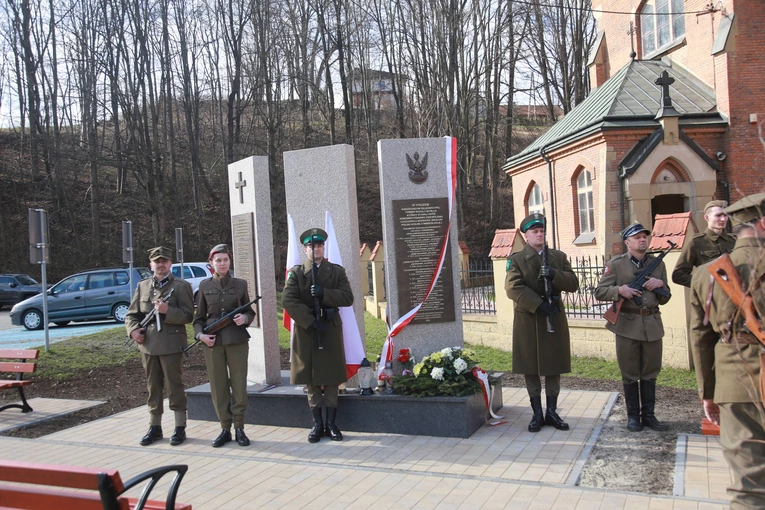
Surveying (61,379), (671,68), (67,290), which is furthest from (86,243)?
(671,68)

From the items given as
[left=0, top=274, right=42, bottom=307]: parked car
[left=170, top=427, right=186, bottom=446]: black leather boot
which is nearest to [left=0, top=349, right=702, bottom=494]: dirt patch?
[left=170, top=427, right=186, bottom=446]: black leather boot

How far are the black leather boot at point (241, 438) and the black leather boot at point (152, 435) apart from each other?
94 cm

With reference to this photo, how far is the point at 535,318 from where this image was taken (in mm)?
6496

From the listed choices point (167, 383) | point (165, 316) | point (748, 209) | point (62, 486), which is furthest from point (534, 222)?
point (62, 486)

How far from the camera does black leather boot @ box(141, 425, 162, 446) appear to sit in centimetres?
675

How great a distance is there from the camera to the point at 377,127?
137 feet

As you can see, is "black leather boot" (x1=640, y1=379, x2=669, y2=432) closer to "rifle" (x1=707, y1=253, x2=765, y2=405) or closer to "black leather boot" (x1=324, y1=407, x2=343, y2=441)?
"black leather boot" (x1=324, y1=407, x2=343, y2=441)

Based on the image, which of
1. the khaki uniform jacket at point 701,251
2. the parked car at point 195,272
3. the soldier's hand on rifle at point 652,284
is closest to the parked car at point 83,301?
the parked car at point 195,272

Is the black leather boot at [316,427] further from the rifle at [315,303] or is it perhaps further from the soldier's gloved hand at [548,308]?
the soldier's gloved hand at [548,308]

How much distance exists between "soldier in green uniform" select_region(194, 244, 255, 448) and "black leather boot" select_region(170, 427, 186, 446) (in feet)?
1.23

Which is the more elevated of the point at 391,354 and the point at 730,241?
the point at 730,241

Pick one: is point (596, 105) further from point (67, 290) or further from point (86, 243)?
point (86, 243)

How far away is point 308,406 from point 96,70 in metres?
29.5

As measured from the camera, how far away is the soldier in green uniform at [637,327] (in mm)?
6305
